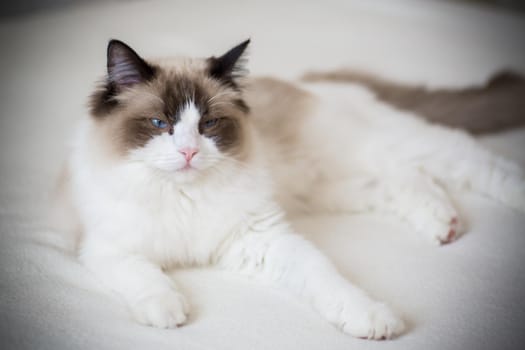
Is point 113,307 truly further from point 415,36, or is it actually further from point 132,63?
point 415,36

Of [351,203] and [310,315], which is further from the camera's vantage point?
[351,203]

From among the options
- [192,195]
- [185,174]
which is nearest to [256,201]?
[192,195]

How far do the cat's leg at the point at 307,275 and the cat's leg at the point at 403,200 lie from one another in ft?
1.91

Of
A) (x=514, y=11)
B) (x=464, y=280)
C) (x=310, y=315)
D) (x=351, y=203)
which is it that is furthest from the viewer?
(x=514, y=11)

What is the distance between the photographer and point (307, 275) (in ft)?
5.01

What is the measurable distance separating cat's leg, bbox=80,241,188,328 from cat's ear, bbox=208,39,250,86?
759 millimetres

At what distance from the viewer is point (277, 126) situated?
2336 mm

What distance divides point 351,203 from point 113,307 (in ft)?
4.21

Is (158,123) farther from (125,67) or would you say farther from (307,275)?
(307,275)

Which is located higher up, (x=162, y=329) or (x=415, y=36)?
(x=415, y=36)

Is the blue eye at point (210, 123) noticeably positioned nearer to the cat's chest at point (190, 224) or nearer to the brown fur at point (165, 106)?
the brown fur at point (165, 106)

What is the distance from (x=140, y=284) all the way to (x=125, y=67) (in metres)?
0.76

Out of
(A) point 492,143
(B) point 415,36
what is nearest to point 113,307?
(A) point 492,143

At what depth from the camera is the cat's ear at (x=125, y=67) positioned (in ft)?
4.83
